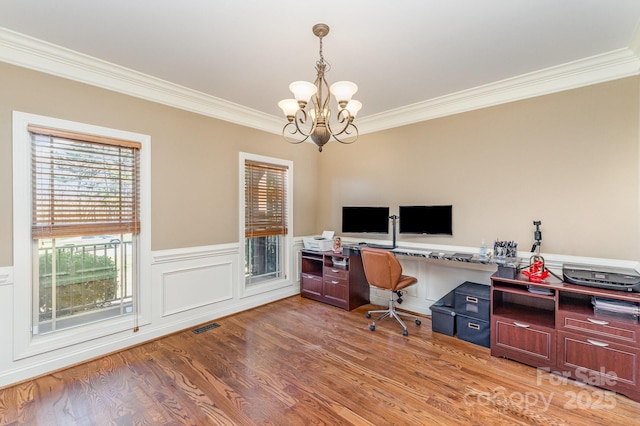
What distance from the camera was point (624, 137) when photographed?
100 inches

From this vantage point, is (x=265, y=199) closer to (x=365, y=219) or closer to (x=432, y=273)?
(x=365, y=219)

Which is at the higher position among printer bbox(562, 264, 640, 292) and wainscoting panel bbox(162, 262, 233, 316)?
printer bbox(562, 264, 640, 292)

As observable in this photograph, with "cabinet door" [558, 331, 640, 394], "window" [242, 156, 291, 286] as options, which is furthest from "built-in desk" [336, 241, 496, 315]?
"window" [242, 156, 291, 286]

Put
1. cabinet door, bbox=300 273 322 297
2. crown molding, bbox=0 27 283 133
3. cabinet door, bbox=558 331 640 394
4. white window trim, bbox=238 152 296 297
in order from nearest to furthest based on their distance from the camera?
cabinet door, bbox=558 331 640 394
crown molding, bbox=0 27 283 133
white window trim, bbox=238 152 296 297
cabinet door, bbox=300 273 322 297

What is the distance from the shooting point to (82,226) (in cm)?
259

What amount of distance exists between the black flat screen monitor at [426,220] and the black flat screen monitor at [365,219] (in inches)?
10.7

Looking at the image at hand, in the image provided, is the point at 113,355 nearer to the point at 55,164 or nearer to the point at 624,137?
the point at 55,164

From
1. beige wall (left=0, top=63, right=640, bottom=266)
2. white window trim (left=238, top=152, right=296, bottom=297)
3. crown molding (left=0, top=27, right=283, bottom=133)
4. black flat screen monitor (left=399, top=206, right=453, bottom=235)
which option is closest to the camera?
crown molding (left=0, top=27, right=283, bottom=133)

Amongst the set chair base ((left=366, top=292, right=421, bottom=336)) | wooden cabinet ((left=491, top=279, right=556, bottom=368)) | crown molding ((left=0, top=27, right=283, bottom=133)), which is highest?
crown molding ((left=0, top=27, right=283, bottom=133))

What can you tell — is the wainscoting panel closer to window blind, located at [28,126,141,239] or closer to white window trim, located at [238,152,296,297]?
white window trim, located at [238,152,296,297]

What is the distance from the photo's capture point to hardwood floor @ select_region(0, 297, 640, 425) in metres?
1.90

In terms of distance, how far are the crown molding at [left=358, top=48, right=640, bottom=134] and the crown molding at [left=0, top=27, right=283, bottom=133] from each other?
2.05 metres

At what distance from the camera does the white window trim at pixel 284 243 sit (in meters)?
3.82

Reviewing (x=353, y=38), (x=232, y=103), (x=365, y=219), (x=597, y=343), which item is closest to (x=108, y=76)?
(x=232, y=103)
